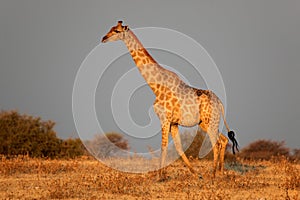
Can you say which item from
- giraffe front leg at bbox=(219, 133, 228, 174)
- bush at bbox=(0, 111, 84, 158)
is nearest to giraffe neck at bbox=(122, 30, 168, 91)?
giraffe front leg at bbox=(219, 133, 228, 174)

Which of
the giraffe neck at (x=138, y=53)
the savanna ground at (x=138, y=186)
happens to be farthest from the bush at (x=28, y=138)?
the giraffe neck at (x=138, y=53)

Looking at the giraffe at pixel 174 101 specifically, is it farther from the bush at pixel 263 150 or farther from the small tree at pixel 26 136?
the bush at pixel 263 150

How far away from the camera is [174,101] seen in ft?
34.7

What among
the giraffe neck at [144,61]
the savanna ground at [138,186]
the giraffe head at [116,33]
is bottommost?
the savanna ground at [138,186]

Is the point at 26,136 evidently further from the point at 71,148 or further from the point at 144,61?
the point at 144,61

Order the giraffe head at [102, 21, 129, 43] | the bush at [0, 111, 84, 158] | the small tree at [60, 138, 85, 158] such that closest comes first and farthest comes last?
the giraffe head at [102, 21, 129, 43] < the bush at [0, 111, 84, 158] < the small tree at [60, 138, 85, 158]

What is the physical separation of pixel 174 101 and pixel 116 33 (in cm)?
208

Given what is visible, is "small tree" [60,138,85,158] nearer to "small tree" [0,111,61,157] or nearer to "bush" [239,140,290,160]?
"small tree" [0,111,61,157]

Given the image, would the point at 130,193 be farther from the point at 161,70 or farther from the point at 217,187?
the point at 161,70

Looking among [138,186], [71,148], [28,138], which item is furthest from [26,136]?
[138,186]

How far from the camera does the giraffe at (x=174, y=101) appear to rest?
34.3 ft

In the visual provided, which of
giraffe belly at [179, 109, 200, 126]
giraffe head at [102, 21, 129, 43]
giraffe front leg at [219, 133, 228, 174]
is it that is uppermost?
giraffe head at [102, 21, 129, 43]

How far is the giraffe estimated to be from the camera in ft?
34.3

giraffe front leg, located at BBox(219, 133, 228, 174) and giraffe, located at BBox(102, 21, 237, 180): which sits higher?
giraffe, located at BBox(102, 21, 237, 180)
